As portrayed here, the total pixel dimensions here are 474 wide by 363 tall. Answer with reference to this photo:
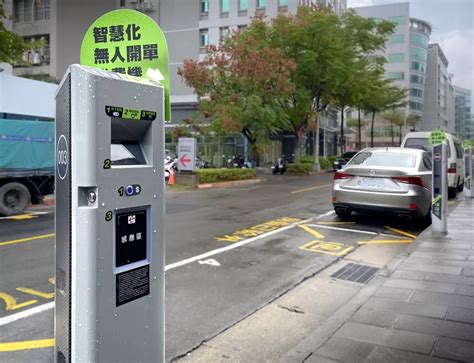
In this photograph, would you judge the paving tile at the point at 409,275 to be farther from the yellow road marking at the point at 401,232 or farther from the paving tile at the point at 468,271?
the yellow road marking at the point at 401,232

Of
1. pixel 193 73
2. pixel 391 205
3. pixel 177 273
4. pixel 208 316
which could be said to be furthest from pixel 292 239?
pixel 193 73

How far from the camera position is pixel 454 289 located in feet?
17.3

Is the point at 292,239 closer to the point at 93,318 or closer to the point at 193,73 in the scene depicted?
the point at 93,318

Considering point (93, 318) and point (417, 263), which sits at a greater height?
point (93, 318)

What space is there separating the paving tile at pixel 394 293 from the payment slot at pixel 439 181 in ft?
12.2

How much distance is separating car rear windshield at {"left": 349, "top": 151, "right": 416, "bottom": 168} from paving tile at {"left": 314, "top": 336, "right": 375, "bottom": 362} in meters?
6.59

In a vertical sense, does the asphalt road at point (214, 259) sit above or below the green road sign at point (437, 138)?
below

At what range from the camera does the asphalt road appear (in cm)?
441

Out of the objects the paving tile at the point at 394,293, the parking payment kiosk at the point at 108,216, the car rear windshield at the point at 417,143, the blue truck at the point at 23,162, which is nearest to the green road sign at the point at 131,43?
the parking payment kiosk at the point at 108,216

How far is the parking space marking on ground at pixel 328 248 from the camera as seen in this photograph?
7.61 metres

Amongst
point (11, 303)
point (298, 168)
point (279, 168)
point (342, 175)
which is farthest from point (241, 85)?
point (11, 303)

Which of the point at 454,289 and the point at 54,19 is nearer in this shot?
the point at 54,19

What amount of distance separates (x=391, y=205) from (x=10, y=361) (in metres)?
7.55

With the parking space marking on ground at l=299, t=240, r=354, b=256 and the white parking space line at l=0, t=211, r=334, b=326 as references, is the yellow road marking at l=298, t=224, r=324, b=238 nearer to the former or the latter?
the white parking space line at l=0, t=211, r=334, b=326
